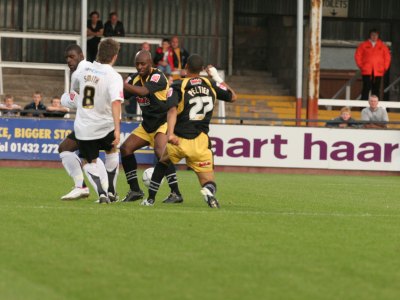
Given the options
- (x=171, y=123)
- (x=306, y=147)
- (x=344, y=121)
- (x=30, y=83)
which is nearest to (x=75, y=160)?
(x=171, y=123)

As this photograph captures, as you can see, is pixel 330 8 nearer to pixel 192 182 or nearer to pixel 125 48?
pixel 125 48

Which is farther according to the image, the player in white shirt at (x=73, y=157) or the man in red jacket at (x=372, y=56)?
the man in red jacket at (x=372, y=56)

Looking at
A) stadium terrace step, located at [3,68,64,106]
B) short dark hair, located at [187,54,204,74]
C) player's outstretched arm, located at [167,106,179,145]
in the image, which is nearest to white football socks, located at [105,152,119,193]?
player's outstretched arm, located at [167,106,179,145]

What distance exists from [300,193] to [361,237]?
307 inches

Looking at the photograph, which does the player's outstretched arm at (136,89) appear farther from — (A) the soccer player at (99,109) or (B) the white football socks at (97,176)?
(B) the white football socks at (97,176)

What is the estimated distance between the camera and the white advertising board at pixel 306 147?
27.3m

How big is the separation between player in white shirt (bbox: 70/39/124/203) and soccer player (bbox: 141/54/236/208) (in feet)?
2.09

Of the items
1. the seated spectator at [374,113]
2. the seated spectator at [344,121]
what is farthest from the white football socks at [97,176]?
the seated spectator at [374,113]

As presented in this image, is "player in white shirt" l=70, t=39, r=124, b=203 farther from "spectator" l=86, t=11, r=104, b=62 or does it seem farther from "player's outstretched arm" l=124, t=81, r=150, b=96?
"spectator" l=86, t=11, r=104, b=62

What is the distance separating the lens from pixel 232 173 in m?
26.6

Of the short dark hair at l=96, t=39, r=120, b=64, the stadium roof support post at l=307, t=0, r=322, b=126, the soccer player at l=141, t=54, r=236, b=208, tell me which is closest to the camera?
the short dark hair at l=96, t=39, r=120, b=64

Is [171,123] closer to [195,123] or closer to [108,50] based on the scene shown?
[195,123]

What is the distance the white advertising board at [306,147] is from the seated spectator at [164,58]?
408 centimetres

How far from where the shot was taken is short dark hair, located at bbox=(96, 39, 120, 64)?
14.0m
